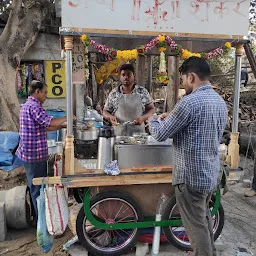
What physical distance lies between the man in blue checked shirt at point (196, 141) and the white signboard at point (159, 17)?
642 millimetres

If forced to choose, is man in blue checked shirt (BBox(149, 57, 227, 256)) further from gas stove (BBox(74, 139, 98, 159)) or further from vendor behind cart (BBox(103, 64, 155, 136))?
vendor behind cart (BBox(103, 64, 155, 136))

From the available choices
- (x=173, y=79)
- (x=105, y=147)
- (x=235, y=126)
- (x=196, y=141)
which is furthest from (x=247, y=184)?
(x=196, y=141)

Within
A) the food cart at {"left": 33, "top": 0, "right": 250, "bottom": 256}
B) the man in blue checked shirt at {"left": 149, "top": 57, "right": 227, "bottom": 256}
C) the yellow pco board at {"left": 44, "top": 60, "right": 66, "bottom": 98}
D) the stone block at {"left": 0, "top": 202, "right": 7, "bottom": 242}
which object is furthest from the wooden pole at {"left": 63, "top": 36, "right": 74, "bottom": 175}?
the yellow pco board at {"left": 44, "top": 60, "right": 66, "bottom": 98}

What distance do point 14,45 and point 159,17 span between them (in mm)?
4713

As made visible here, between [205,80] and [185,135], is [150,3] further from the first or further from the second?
[185,135]

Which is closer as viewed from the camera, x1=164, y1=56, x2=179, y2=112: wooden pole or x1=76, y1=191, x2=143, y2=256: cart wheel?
x1=76, y1=191, x2=143, y2=256: cart wheel

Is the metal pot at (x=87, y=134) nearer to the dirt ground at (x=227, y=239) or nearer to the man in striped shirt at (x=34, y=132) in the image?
the man in striped shirt at (x=34, y=132)

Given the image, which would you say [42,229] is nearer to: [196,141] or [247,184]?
[196,141]

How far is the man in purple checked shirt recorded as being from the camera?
360 centimetres

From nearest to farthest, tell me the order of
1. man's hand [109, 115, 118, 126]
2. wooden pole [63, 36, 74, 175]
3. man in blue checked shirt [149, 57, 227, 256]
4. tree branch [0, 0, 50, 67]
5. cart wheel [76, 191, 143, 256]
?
man in blue checked shirt [149, 57, 227, 256] < wooden pole [63, 36, 74, 175] < cart wheel [76, 191, 143, 256] < man's hand [109, 115, 118, 126] < tree branch [0, 0, 50, 67]

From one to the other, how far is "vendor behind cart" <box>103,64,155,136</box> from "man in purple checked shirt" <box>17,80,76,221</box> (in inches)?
35.6

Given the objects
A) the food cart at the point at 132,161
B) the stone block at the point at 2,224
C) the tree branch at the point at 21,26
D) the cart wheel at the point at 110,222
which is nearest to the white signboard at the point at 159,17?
the food cart at the point at 132,161

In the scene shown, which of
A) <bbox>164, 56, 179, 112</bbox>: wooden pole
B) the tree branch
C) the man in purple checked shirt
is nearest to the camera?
the man in purple checked shirt

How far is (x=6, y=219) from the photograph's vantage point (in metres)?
3.96
